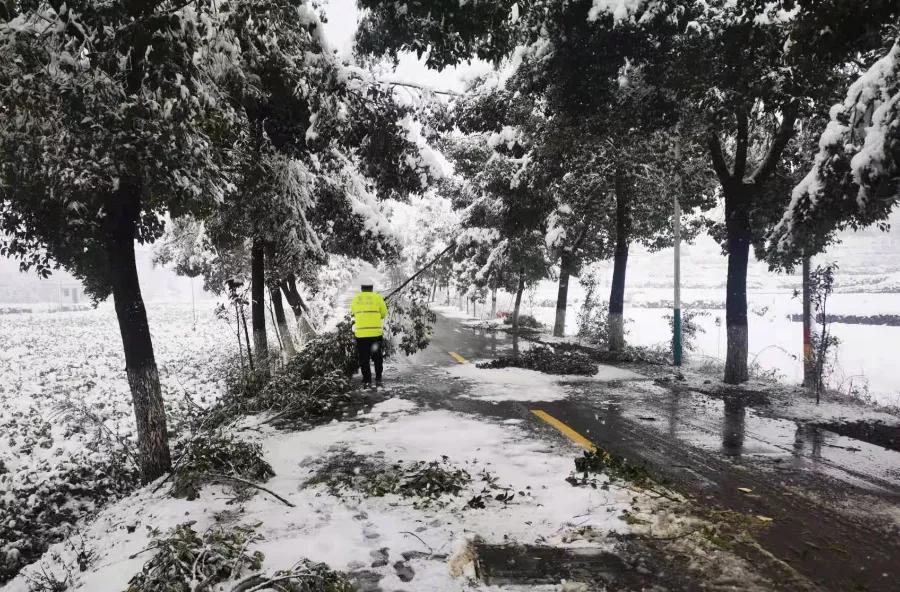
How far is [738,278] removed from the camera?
9.56 meters

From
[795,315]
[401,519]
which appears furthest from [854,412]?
[795,315]

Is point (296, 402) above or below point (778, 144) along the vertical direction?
below

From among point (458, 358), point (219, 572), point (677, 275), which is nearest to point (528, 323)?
point (458, 358)

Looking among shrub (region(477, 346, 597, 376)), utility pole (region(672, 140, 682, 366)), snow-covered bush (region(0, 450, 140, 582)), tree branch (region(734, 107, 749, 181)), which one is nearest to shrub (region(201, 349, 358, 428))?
snow-covered bush (region(0, 450, 140, 582))

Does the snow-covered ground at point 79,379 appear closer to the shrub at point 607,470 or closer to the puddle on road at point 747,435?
the shrub at point 607,470

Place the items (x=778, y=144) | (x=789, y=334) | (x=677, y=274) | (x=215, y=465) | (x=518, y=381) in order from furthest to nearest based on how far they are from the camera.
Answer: (x=789, y=334), (x=677, y=274), (x=518, y=381), (x=778, y=144), (x=215, y=465)

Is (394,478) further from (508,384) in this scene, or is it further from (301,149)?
(301,149)

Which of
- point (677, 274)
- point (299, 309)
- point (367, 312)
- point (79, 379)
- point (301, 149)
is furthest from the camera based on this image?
point (299, 309)

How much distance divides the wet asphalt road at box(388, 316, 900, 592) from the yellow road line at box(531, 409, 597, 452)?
0.43 feet

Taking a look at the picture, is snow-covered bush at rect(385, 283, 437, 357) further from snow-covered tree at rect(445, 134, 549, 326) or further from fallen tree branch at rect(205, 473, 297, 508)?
fallen tree branch at rect(205, 473, 297, 508)

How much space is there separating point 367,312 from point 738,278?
713 centimetres

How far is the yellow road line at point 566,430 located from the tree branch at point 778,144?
6.34 meters

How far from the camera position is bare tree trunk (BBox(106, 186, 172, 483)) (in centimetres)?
550

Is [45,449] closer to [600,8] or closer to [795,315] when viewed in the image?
[600,8]
